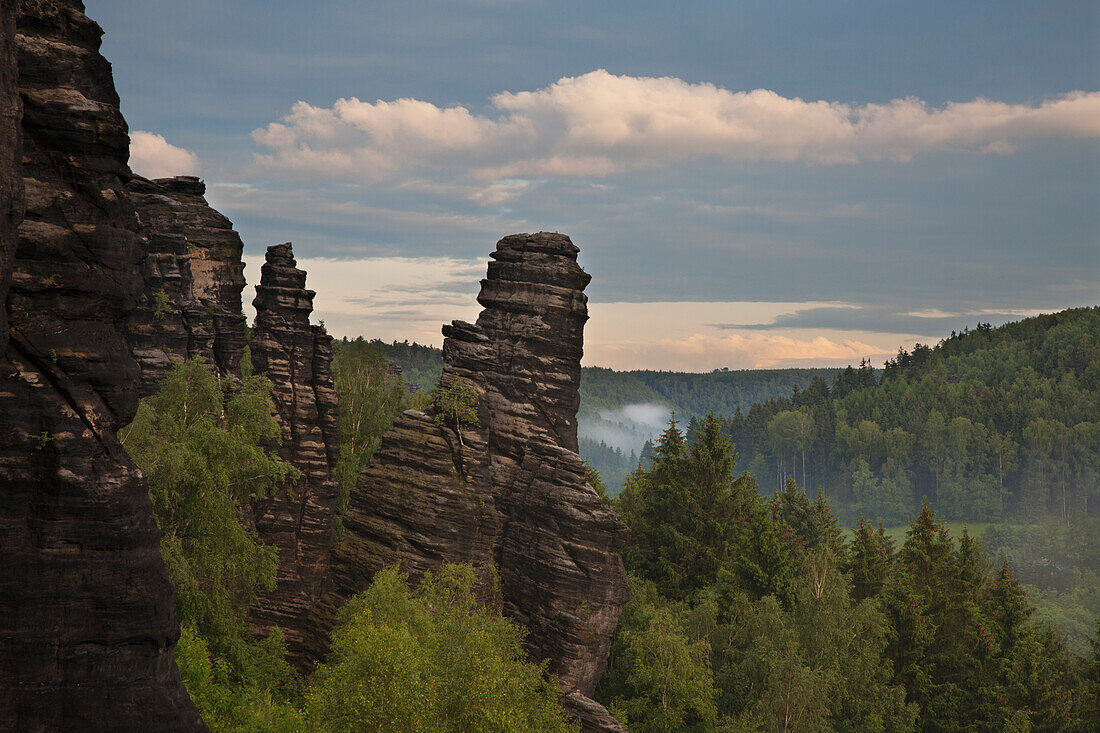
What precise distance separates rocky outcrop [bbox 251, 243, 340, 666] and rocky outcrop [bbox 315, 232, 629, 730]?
11059 mm

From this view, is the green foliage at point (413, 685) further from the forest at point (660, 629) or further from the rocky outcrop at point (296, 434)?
the rocky outcrop at point (296, 434)

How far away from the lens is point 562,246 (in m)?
53.0

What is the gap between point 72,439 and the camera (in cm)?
1870

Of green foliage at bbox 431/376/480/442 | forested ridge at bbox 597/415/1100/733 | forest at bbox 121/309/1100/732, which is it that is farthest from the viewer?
green foliage at bbox 431/376/480/442

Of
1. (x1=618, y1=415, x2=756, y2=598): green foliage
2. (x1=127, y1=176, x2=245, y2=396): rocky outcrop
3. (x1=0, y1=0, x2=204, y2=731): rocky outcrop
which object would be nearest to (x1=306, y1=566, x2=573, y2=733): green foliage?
(x1=0, y1=0, x2=204, y2=731): rocky outcrop

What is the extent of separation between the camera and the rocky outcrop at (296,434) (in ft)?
182

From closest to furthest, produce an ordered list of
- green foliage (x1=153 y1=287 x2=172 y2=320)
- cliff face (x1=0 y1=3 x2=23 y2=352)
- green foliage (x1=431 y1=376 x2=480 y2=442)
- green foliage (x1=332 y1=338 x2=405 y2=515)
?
1. cliff face (x1=0 y1=3 x2=23 y2=352)
2. green foliage (x1=153 y1=287 x2=172 y2=320)
3. green foliage (x1=431 y1=376 x2=480 y2=442)
4. green foliage (x1=332 y1=338 x2=405 y2=515)

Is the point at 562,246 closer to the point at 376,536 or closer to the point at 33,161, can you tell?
the point at 376,536

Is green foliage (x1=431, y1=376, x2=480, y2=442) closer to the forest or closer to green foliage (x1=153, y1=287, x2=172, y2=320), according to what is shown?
the forest

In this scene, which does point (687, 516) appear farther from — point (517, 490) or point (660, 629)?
point (517, 490)

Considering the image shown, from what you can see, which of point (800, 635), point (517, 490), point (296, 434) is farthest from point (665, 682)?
point (296, 434)

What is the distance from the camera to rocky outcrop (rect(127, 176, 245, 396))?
46.9m

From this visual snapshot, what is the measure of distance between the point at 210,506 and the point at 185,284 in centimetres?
1694

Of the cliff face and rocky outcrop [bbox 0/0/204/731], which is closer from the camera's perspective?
the cliff face
